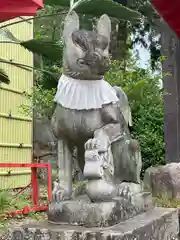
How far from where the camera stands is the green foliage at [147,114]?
332 inches

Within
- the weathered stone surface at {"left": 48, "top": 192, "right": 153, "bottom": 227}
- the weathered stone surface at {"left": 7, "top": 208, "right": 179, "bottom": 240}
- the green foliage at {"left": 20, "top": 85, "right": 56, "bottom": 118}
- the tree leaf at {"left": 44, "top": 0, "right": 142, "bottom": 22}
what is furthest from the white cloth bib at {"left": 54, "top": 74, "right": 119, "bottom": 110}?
the green foliage at {"left": 20, "top": 85, "right": 56, "bottom": 118}

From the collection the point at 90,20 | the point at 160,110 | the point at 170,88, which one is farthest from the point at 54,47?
the point at 160,110

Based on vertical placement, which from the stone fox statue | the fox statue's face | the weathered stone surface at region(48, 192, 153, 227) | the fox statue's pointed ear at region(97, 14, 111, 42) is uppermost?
the fox statue's pointed ear at region(97, 14, 111, 42)

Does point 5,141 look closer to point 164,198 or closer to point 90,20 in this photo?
point 90,20

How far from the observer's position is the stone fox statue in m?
2.61

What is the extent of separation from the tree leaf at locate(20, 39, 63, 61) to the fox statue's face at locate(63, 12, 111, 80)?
3008mm

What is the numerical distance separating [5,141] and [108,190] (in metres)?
6.52

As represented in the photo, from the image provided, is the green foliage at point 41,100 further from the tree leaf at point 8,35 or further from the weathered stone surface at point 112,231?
the weathered stone surface at point 112,231

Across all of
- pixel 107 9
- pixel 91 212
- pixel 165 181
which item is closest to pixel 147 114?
pixel 107 9

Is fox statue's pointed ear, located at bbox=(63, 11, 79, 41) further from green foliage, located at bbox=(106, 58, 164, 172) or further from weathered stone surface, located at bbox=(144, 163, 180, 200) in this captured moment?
green foliage, located at bbox=(106, 58, 164, 172)

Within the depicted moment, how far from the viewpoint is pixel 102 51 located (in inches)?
104

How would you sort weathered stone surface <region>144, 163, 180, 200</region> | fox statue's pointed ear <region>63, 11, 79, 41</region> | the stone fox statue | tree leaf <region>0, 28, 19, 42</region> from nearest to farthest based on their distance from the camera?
the stone fox statue < fox statue's pointed ear <region>63, 11, 79, 41</region> < weathered stone surface <region>144, 163, 180, 200</region> < tree leaf <region>0, 28, 19, 42</region>

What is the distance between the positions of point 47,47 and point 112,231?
394 centimetres

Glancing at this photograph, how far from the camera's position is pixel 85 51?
262 cm
